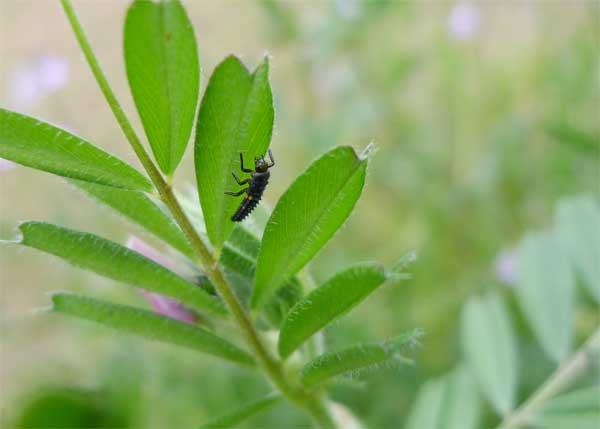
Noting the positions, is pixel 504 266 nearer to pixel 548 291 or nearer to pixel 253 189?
pixel 548 291

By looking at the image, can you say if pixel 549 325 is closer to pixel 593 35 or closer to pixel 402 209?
pixel 402 209

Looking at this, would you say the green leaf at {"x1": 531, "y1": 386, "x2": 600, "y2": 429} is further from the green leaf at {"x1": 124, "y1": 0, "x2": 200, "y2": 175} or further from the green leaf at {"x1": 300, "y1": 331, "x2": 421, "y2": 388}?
the green leaf at {"x1": 124, "y1": 0, "x2": 200, "y2": 175}

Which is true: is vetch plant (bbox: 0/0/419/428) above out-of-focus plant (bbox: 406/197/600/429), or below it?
above

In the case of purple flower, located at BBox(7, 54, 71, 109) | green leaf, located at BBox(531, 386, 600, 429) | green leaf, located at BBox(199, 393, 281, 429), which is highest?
purple flower, located at BBox(7, 54, 71, 109)

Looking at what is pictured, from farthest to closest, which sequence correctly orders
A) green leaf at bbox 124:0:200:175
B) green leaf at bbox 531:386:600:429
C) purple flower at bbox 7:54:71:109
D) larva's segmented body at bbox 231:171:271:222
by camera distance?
1. purple flower at bbox 7:54:71:109
2. green leaf at bbox 531:386:600:429
3. larva's segmented body at bbox 231:171:271:222
4. green leaf at bbox 124:0:200:175

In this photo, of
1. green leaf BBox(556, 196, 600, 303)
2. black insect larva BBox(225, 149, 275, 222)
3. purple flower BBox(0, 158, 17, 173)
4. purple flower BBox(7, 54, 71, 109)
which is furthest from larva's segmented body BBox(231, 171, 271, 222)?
Result: purple flower BBox(7, 54, 71, 109)

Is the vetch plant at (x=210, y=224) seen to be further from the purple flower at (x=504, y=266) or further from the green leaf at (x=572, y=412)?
the purple flower at (x=504, y=266)

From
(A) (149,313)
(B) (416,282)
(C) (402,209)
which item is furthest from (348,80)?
(A) (149,313)

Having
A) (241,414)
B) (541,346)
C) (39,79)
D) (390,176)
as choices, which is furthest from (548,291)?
(39,79)
